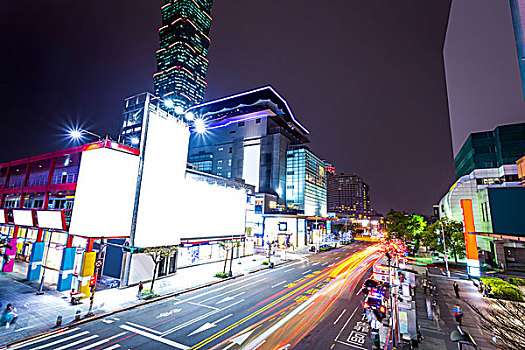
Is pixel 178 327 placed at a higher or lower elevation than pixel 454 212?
lower

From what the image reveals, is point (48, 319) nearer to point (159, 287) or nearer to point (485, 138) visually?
point (159, 287)

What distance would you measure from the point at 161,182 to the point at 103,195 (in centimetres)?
605

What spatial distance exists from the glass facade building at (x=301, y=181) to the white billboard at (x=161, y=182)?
2430 inches

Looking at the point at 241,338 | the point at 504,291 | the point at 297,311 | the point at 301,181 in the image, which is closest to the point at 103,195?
the point at 241,338

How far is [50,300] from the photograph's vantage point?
21.4m

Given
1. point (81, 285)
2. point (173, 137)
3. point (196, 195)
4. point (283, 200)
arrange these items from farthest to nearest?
point (283, 200)
point (196, 195)
point (173, 137)
point (81, 285)

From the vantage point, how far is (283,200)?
88.5 m

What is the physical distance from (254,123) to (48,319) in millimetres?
86044

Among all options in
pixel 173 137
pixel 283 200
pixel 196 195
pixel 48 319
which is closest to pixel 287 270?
pixel 196 195

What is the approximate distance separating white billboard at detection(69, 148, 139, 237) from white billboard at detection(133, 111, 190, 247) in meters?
2.25

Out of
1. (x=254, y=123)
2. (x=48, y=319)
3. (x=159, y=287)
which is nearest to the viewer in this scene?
(x=48, y=319)

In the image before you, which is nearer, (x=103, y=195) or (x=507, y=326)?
(x=507, y=326)

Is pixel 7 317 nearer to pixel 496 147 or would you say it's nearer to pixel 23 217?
pixel 23 217

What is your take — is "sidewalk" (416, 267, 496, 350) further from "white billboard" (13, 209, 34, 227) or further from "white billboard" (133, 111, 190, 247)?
"white billboard" (13, 209, 34, 227)
